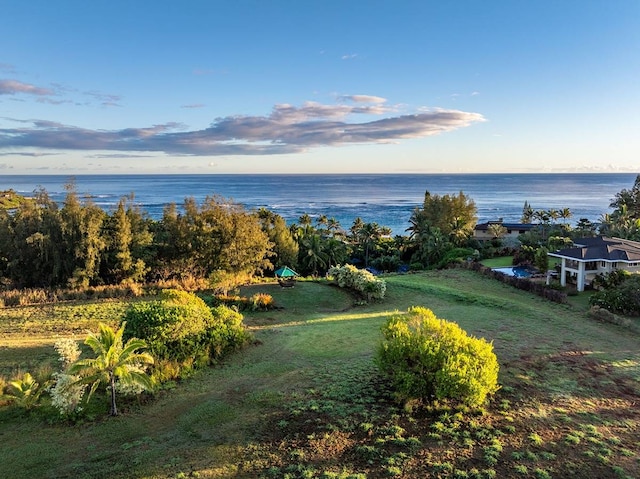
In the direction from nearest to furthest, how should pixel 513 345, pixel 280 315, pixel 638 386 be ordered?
1. pixel 638 386
2. pixel 513 345
3. pixel 280 315

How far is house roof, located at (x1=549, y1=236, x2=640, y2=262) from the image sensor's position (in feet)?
86.4

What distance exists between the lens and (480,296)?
23.1m

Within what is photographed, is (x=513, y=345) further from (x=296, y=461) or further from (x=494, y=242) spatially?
(x=494, y=242)

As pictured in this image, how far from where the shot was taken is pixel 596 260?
26422mm

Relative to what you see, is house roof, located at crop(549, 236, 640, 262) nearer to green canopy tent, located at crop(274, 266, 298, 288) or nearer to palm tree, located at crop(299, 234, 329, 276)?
green canopy tent, located at crop(274, 266, 298, 288)

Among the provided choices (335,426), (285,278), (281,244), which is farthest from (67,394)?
(281,244)

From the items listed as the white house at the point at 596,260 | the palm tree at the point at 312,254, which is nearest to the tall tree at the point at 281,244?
the palm tree at the point at 312,254

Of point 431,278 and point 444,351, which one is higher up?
point 444,351

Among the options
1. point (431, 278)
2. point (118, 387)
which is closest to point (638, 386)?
point (118, 387)

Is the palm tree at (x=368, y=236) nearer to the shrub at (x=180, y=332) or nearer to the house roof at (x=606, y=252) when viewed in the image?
the house roof at (x=606, y=252)

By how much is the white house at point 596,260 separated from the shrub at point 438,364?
20459 mm

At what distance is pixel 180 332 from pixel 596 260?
2459cm

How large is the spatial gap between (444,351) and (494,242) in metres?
42.8

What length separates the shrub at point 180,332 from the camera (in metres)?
12.1
